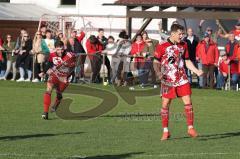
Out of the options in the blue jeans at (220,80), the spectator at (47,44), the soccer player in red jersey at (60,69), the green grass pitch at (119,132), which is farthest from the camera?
the spectator at (47,44)

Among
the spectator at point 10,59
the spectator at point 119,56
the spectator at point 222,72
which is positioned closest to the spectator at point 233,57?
the spectator at point 222,72

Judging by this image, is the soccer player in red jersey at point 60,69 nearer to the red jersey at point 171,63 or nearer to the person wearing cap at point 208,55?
the red jersey at point 171,63

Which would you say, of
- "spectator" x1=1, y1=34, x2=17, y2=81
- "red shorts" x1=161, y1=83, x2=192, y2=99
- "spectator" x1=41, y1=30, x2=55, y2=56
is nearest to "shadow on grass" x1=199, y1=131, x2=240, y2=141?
"red shorts" x1=161, y1=83, x2=192, y2=99

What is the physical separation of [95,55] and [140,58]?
5.80 feet

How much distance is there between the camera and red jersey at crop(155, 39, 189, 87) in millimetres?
14523

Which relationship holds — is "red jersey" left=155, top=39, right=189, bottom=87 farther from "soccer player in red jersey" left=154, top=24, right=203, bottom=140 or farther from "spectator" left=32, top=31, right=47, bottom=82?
"spectator" left=32, top=31, right=47, bottom=82

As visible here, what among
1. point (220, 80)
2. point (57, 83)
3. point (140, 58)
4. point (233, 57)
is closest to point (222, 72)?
point (220, 80)

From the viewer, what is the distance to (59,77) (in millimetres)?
18469

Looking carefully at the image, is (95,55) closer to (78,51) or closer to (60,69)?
(78,51)

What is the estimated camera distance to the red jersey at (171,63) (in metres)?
14.5

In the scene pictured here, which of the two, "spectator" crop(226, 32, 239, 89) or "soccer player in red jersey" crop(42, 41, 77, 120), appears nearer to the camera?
"soccer player in red jersey" crop(42, 41, 77, 120)

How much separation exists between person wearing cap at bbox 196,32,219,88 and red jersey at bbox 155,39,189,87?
12.0m

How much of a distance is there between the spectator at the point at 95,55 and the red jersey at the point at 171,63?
1345 cm

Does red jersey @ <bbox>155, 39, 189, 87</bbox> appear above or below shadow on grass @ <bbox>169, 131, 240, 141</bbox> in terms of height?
above
